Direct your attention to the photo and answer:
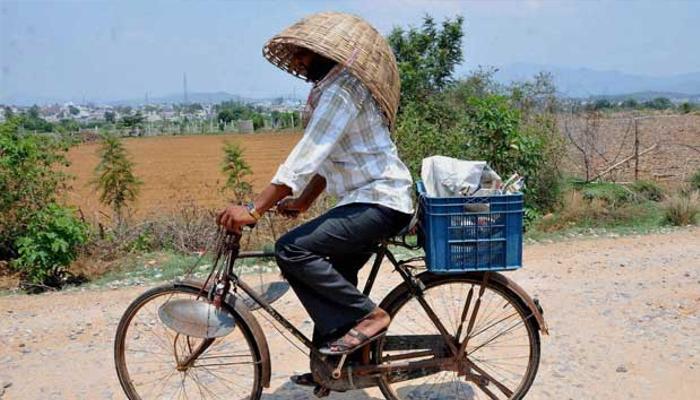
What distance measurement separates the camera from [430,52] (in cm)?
1463

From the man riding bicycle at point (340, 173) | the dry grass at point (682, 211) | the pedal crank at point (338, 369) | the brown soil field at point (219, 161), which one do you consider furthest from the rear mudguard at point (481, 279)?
the dry grass at point (682, 211)

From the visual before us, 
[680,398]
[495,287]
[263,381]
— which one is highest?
[495,287]

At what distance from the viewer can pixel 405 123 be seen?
9.27m

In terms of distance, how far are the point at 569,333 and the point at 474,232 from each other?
2200mm

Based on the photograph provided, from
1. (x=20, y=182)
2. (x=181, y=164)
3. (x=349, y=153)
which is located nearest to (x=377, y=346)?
(x=349, y=153)

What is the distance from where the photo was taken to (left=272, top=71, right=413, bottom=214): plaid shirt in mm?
2984

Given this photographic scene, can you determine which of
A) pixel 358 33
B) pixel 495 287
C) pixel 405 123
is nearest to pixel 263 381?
pixel 495 287

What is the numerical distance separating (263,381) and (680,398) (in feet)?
8.14

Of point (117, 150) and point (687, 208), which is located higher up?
point (117, 150)

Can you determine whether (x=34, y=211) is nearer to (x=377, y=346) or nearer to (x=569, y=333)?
(x=377, y=346)

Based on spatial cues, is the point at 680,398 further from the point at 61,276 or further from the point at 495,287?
the point at 61,276

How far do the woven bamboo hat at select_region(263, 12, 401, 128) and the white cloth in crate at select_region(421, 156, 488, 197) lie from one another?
328 millimetres

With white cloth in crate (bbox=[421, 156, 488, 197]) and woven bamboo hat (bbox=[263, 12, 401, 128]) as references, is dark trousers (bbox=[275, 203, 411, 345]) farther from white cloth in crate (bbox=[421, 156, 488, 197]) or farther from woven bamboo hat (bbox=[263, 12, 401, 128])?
woven bamboo hat (bbox=[263, 12, 401, 128])

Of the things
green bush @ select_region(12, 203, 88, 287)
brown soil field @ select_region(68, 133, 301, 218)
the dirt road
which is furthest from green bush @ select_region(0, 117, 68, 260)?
brown soil field @ select_region(68, 133, 301, 218)
